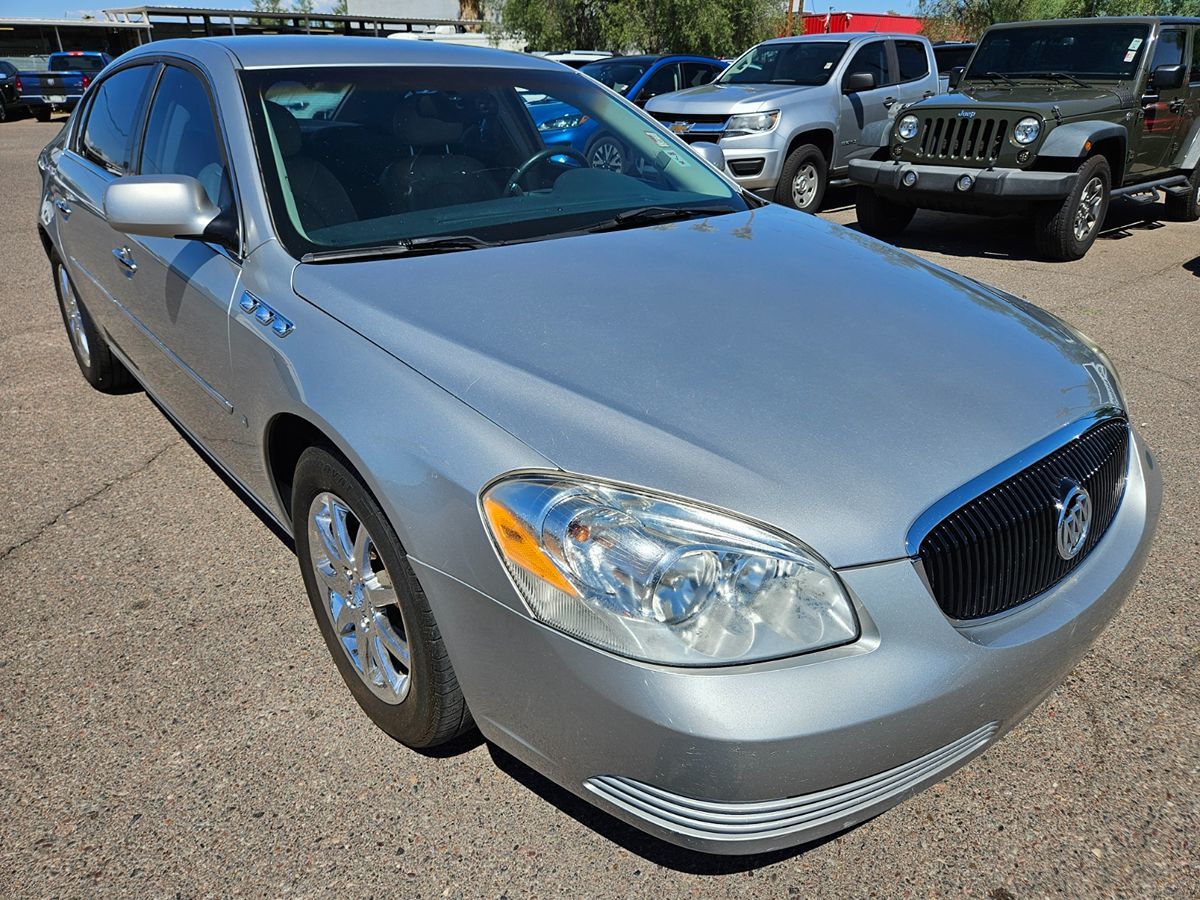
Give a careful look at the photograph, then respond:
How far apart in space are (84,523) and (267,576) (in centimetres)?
92

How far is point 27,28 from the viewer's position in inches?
1480

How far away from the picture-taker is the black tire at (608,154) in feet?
10.8

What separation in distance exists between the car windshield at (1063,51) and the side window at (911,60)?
1.66m

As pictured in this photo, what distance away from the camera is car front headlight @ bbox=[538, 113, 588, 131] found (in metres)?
3.29

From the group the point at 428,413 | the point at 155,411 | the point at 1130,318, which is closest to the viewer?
the point at 428,413

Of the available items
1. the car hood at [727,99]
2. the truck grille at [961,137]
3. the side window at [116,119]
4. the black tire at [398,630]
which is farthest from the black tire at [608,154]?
the car hood at [727,99]

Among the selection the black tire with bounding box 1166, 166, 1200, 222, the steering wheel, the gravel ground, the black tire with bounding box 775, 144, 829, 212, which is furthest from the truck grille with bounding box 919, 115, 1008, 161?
the steering wheel

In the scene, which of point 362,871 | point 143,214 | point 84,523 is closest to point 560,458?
point 362,871

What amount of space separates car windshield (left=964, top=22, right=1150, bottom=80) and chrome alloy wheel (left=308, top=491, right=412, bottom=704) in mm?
8289

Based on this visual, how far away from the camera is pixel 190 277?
2.80 m

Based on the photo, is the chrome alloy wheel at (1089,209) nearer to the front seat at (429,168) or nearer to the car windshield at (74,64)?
the front seat at (429,168)

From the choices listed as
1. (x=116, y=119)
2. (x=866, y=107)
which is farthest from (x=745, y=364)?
(x=866, y=107)

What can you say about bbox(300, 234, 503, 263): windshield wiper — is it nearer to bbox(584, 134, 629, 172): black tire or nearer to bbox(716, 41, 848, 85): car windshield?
bbox(584, 134, 629, 172): black tire

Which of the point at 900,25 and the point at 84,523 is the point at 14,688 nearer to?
the point at 84,523
